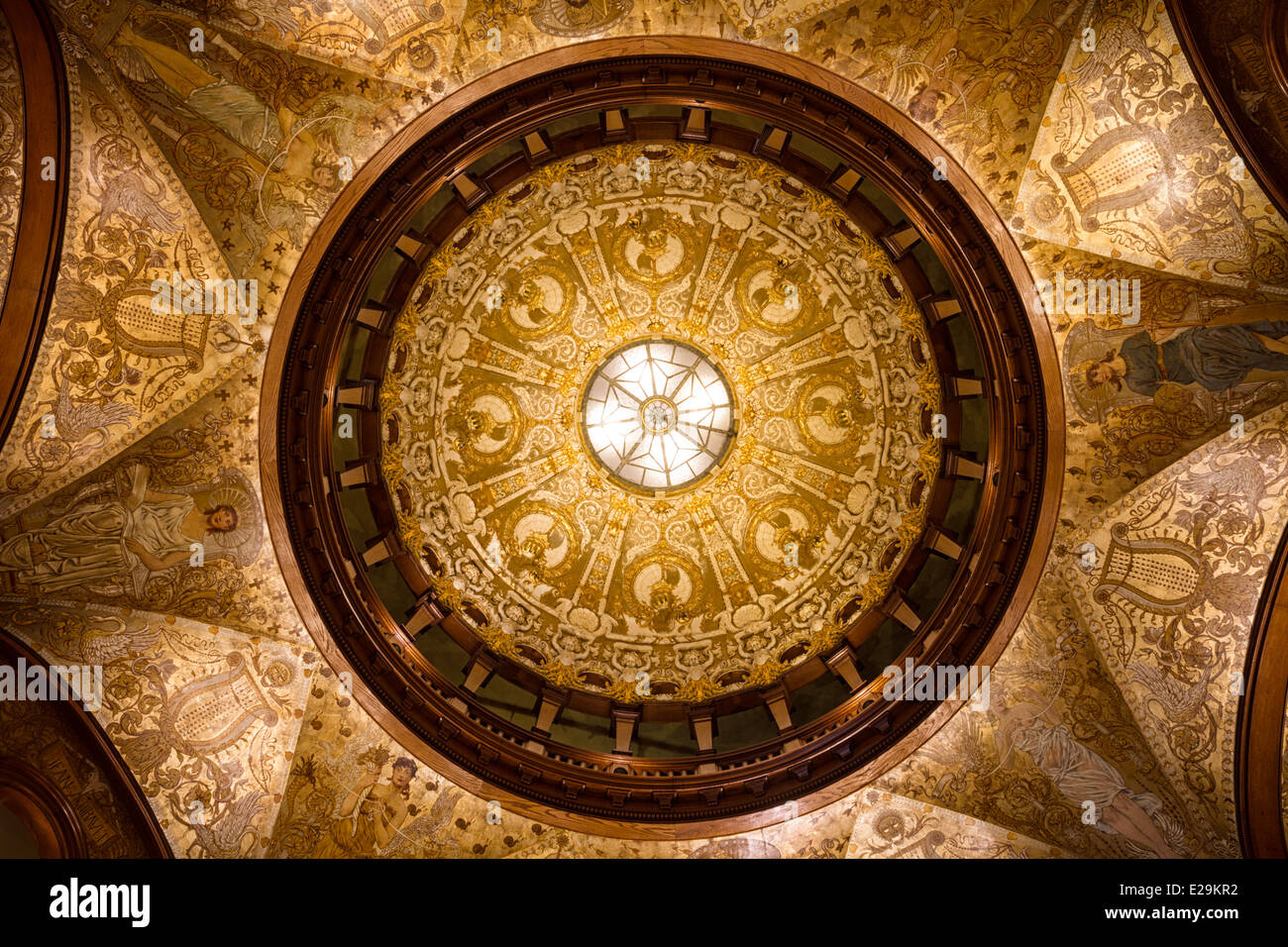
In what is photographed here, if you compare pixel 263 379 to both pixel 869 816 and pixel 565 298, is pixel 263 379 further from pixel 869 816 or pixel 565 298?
pixel 869 816

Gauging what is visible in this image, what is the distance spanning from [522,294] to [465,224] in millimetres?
1534

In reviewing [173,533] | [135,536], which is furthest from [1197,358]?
[135,536]

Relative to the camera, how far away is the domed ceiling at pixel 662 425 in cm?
1190

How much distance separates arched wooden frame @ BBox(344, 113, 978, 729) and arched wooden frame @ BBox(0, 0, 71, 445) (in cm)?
308

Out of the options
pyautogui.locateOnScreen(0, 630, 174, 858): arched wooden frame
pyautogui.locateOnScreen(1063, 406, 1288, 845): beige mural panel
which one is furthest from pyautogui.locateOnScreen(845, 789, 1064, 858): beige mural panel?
pyautogui.locateOnScreen(0, 630, 174, 858): arched wooden frame

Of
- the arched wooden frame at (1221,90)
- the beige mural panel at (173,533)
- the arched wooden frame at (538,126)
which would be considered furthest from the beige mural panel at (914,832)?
the arched wooden frame at (1221,90)

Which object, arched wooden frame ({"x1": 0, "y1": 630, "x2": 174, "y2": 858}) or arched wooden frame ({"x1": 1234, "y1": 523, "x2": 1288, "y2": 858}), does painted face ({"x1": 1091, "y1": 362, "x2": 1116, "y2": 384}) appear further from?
arched wooden frame ({"x1": 0, "y1": 630, "x2": 174, "y2": 858})

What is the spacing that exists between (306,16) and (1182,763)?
474 inches

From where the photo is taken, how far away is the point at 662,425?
13414mm

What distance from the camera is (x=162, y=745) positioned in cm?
957

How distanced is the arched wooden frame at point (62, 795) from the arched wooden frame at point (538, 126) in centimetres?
234

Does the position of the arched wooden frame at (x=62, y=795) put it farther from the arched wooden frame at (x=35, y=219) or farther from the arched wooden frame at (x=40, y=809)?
the arched wooden frame at (x=35, y=219)

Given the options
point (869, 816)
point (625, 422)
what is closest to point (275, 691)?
point (625, 422)
